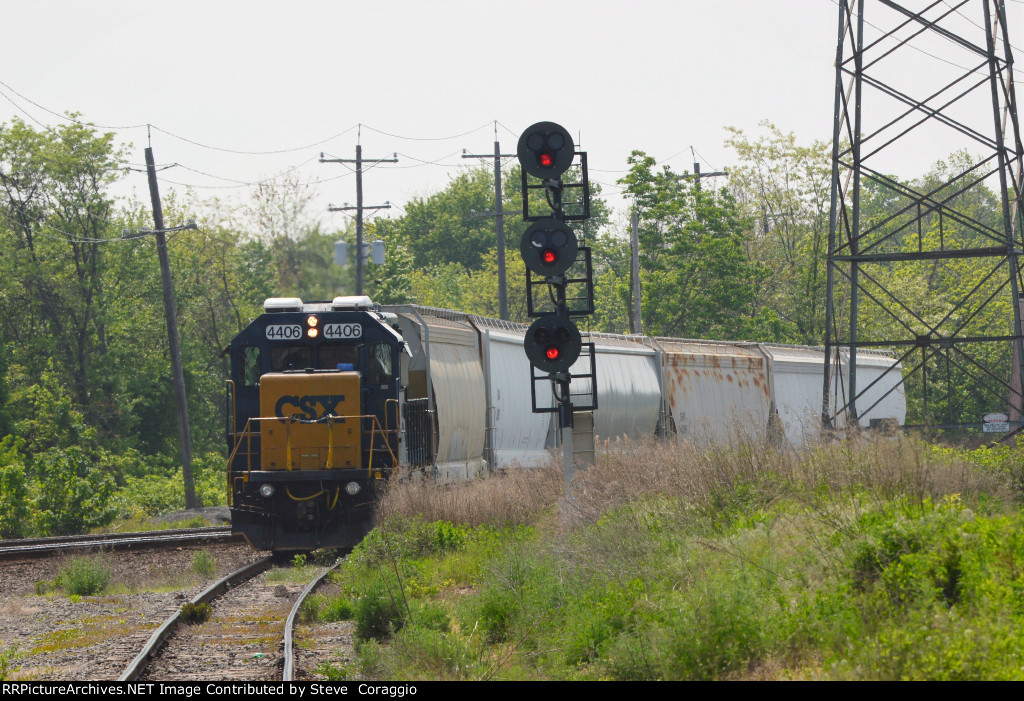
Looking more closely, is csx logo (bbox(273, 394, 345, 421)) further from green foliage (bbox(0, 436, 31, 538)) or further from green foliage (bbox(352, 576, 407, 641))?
green foliage (bbox(0, 436, 31, 538))

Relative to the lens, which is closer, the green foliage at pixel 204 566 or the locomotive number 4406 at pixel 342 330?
the green foliage at pixel 204 566

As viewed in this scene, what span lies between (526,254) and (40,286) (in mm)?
34143

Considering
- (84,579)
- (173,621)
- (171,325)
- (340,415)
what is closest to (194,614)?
(173,621)

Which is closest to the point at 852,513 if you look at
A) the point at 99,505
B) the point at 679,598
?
the point at 679,598

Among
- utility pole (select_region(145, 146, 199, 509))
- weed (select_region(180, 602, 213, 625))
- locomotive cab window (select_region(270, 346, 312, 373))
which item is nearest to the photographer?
weed (select_region(180, 602, 213, 625))

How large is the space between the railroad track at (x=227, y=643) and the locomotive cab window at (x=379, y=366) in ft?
11.5

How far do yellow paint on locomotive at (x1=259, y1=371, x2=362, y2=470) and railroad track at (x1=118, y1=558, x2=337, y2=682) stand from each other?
2.64m

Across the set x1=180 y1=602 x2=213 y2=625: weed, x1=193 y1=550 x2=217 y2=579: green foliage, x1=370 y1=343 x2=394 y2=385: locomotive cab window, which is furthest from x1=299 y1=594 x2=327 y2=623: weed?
x1=370 y1=343 x2=394 y2=385: locomotive cab window

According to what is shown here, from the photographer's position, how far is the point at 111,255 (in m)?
42.5

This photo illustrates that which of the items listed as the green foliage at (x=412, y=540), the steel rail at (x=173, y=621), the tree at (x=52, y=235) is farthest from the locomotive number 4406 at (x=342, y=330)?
the tree at (x=52, y=235)

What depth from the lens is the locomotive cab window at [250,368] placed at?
16.4 meters

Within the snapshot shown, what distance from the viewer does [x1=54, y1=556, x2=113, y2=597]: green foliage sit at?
14.0 m

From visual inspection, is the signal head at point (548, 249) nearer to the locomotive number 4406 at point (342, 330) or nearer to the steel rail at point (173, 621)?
the locomotive number 4406 at point (342, 330)
